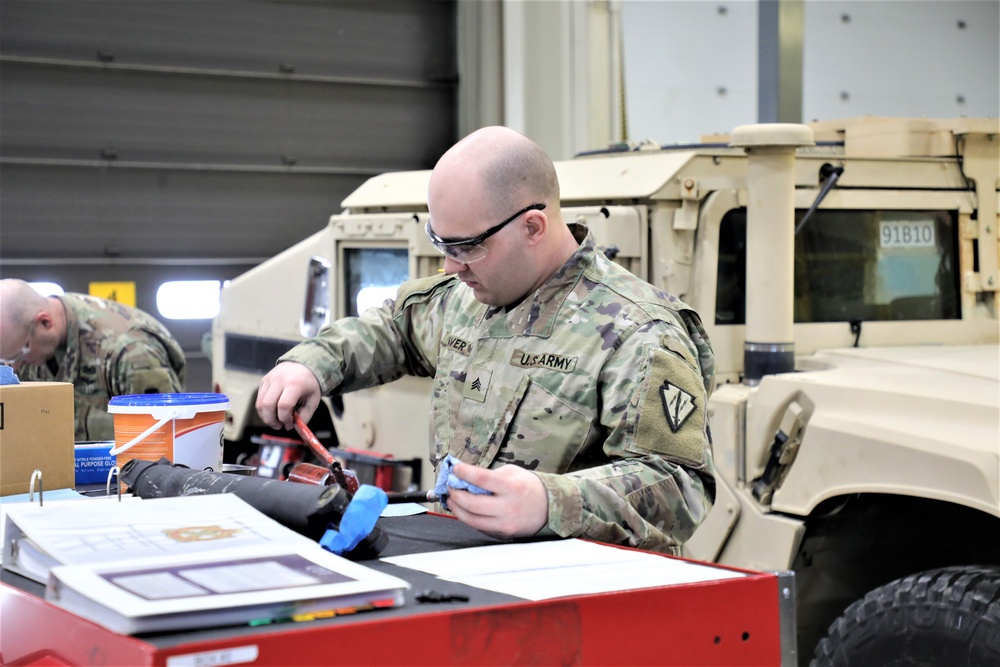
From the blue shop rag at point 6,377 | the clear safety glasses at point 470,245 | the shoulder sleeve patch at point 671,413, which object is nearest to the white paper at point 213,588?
the shoulder sleeve patch at point 671,413

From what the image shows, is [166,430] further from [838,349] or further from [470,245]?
[838,349]

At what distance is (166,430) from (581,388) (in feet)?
2.44

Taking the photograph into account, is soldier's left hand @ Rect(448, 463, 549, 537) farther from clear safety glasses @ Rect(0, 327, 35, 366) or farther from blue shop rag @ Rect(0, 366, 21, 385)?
clear safety glasses @ Rect(0, 327, 35, 366)

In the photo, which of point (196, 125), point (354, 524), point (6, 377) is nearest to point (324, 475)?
point (354, 524)

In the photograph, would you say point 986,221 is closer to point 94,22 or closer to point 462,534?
point 462,534

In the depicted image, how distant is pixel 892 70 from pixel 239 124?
479 centimetres

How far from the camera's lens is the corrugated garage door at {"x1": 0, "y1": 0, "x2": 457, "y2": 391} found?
303 inches

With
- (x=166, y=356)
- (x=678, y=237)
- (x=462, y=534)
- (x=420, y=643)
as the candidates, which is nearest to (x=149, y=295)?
(x=166, y=356)

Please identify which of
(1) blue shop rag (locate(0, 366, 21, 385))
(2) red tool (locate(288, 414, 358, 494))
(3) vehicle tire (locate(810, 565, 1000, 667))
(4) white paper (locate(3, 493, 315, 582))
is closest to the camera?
(4) white paper (locate(3, 493, 315, 582))

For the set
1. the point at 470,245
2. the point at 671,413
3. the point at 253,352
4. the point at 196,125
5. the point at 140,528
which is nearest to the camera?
the point at 140,528

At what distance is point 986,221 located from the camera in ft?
13.9

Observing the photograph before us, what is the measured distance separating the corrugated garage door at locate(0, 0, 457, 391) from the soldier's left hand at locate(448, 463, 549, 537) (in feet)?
21.6

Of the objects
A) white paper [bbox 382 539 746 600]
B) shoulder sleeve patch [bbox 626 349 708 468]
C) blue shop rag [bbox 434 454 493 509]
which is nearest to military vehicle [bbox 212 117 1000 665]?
shoulder sleeve patch [bbox 626 349 708 468]

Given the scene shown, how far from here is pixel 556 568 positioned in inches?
63.8
